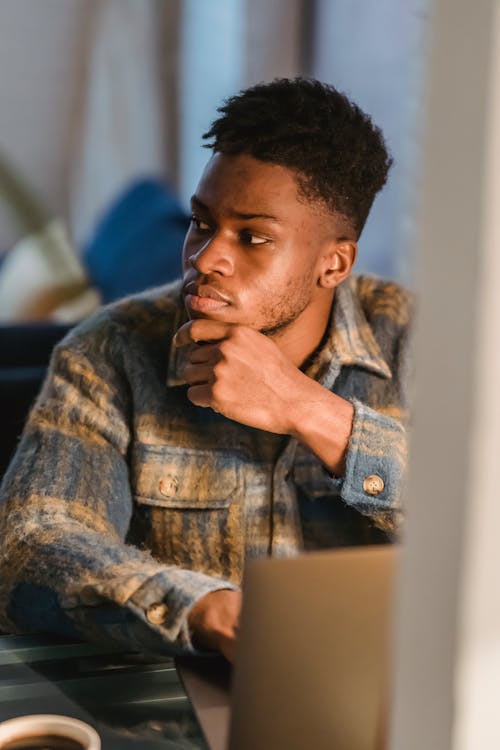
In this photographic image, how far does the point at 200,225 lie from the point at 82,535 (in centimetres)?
19

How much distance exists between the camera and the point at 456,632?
14.3 inches

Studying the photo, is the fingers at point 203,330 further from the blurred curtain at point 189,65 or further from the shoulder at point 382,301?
the blurred curtain at point 189,65

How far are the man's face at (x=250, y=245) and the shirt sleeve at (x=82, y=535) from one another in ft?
0.33

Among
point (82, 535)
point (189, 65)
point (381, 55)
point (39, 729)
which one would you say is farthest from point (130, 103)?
point (39, 729)

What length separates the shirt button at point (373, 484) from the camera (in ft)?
1.99

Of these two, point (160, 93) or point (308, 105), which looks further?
point (160, 93)

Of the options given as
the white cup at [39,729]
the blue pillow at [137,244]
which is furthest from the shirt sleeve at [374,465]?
the blue pillow at [137,244]

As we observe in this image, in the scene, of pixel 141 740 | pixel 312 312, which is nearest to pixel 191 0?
pixel 312 312

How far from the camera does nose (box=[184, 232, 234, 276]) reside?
1.95 ft

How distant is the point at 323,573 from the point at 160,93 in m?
2.38

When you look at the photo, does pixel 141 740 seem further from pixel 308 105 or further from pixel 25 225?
pixel 25 225

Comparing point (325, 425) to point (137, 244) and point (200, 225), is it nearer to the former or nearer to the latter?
point (200, 225)

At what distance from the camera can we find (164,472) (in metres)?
0.65

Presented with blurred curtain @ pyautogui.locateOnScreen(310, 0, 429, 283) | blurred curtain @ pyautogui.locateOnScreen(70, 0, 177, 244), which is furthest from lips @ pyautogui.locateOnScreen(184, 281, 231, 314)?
blurred curtain @ pyautogui.locateOnScreen(70, 0, 177, 244)
